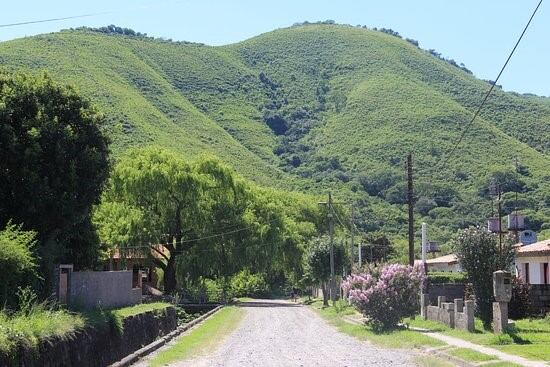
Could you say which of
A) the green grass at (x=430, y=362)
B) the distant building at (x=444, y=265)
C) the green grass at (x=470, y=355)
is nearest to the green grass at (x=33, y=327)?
the green grass at (x=430, y=362)

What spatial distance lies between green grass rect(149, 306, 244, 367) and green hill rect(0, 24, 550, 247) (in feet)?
143

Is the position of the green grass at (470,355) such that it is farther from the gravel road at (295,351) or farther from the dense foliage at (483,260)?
the dense foliage at (483,260)

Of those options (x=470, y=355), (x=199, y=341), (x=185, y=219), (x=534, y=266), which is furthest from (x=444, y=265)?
(x=470, y=355)

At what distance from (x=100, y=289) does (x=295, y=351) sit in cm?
856

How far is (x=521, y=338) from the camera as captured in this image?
79.6 feet

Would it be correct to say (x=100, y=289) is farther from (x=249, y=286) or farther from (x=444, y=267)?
(x=249, y=286)

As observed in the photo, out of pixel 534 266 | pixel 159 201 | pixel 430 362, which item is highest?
pixel 159 201

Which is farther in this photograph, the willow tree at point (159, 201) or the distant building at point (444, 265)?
the distant building at point (444, 265)

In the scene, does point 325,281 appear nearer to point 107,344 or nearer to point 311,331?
point 311,331

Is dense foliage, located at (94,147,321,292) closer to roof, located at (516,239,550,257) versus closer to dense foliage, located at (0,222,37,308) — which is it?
roof, located at (516,239,550,257)

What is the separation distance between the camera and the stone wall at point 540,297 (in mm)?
34500

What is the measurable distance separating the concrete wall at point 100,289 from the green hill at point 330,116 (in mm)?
49558

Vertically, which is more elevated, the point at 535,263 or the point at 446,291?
the point at 535,263

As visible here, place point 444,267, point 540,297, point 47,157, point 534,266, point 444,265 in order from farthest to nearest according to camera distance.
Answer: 1. point 444,267
2. point 444,265
3. point 534,266
4. point 540,297
5. point 47,157
